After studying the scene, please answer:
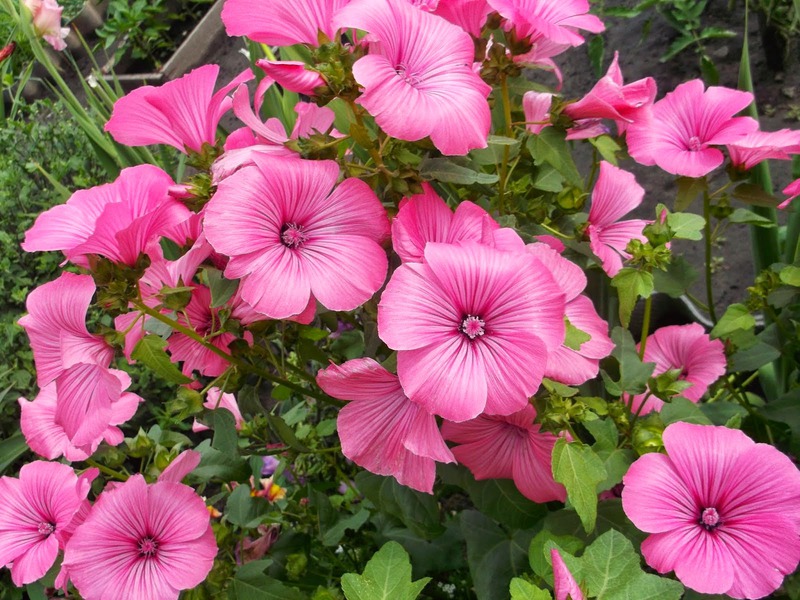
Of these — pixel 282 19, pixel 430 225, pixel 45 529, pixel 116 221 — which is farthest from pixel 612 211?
pixel 45 529

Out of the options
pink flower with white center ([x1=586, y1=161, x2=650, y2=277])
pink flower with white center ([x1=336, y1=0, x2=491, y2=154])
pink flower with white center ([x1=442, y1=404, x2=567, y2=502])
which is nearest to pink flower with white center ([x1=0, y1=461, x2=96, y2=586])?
pink flower with white center ([x1=442, y1=404, x2=567, y2=502])

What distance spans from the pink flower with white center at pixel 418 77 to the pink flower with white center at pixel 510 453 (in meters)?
0.29

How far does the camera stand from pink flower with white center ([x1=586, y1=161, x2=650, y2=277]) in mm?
788

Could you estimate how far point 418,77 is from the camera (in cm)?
57

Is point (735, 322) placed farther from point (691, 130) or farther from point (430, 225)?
point (430, 225)

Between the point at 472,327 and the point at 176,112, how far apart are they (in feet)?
1.13

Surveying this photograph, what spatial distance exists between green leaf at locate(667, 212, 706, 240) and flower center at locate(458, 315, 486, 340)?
0.28 metres

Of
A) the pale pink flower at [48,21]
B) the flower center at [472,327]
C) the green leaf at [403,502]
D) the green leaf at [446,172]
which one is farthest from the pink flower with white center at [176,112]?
the pale pink flower at [48,21]

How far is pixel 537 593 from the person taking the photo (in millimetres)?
510

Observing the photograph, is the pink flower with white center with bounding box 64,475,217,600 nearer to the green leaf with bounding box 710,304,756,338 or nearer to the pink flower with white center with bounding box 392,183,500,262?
the pink flower with white center with bounding box 392,183,500,262

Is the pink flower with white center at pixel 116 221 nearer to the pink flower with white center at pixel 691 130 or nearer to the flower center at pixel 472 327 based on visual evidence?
the flower center at pixel 472 327

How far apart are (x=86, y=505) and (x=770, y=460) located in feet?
2.15

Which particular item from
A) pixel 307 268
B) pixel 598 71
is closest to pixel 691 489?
pixel 307 268

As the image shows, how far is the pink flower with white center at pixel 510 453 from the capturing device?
70 cm
